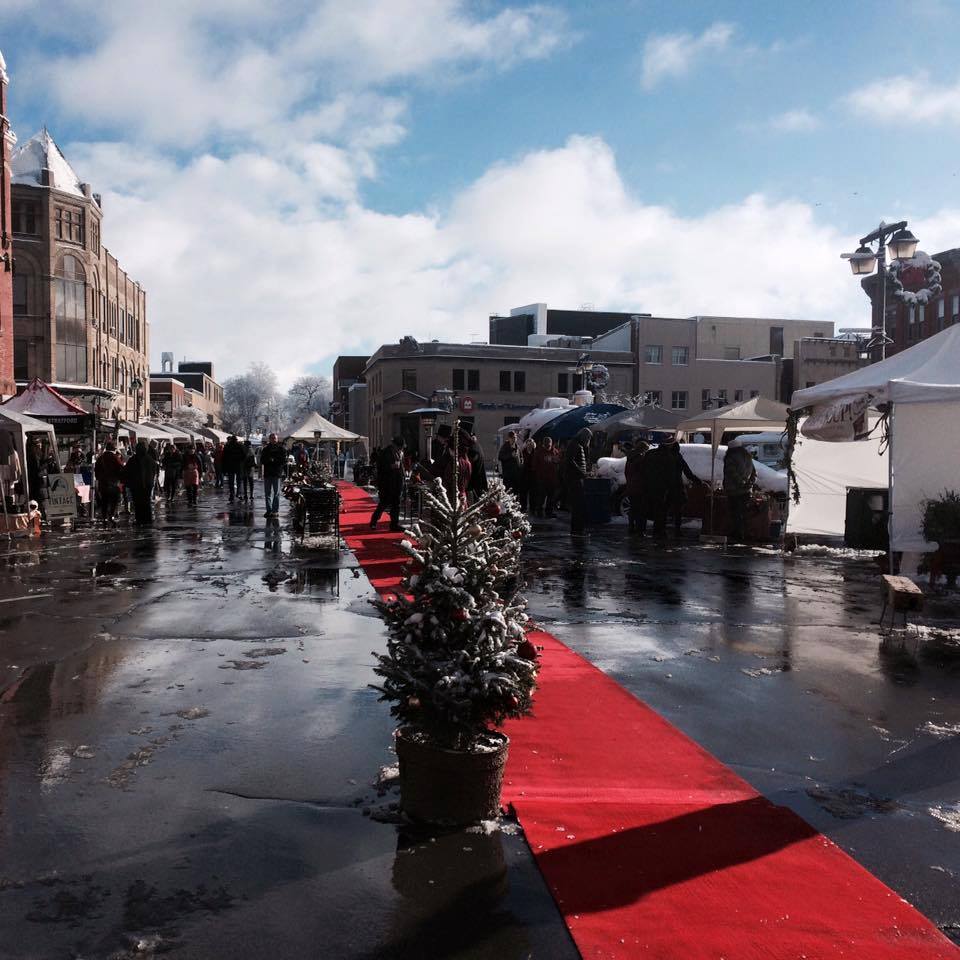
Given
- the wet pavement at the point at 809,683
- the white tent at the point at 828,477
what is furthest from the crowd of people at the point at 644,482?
the wet pavement at the point at 809,683

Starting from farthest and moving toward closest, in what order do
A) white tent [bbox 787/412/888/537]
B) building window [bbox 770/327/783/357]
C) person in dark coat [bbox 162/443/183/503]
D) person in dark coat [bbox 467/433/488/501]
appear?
1. building window [bbox 770/327/783/357]
2. person in dark coat [bbox 162/443/183/503]
3. white tent [bbox 787/412/888/537]
4. person in dark coat [bbox 467/433/488/501]

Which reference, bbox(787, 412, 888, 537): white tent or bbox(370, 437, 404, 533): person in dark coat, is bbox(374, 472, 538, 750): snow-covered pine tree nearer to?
bbox(370, 437, 404, 533): person in dark coat

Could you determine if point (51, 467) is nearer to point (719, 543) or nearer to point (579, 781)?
point (719, 543)

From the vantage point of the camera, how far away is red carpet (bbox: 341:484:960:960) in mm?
3424

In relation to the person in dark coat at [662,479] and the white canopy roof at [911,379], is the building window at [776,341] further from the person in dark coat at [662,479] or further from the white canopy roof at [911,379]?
the white canopy roof at [911,379]

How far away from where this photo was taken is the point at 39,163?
2077 inches

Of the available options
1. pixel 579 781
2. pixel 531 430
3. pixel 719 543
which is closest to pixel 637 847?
pixel 579 781

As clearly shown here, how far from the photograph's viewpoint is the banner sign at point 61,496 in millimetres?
19781

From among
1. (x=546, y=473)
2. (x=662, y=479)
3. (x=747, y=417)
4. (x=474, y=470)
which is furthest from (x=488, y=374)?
(x=474, y=470)

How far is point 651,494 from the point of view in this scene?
61.8 feet

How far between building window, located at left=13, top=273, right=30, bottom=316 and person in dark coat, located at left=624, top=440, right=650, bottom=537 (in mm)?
44370

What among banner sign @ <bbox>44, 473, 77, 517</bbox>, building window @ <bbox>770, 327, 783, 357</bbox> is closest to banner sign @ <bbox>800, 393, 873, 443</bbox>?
banner sign @ <bbox>44, 473, 77, 517</bbox>

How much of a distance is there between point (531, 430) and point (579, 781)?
2530 cm

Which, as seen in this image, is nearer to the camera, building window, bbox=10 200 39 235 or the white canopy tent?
the white canopy tent
